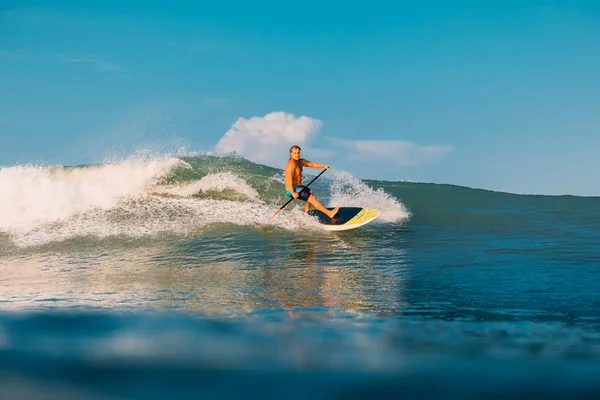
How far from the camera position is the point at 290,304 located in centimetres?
527

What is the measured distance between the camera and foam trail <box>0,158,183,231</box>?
40.3 feet

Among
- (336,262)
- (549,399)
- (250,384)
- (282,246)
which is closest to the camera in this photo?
(549,399)

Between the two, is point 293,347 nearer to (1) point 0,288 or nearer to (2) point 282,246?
(1) point 0,288

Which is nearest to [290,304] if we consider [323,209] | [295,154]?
[323,209]

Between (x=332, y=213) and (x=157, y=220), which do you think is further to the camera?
(x=157, y=220)

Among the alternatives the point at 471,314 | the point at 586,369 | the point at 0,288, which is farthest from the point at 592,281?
the point at 0,288

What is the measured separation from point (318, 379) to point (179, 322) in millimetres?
1696

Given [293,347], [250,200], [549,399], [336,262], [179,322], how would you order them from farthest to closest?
[250,200] → [336,262] → [179,322] → [293,347] → [549,399]

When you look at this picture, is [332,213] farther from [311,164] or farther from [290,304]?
[290,304]

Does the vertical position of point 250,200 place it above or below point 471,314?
above

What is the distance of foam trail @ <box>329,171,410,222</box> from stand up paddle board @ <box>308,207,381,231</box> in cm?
107

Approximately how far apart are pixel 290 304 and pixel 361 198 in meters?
9.51

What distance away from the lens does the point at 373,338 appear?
419 centimetres

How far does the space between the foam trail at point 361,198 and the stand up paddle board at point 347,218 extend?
107cm
